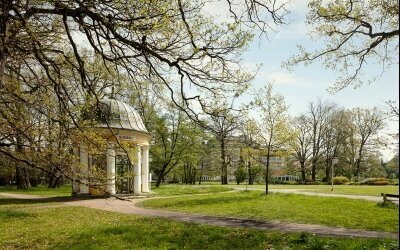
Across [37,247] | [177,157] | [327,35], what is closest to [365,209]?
[327,35]

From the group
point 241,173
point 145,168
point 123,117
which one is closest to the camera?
point 123,117

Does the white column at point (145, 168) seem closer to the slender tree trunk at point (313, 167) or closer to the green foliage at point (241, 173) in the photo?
the green foliage at point (241, 173)

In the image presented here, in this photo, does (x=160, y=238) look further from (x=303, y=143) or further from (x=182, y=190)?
(x=303, y=143)

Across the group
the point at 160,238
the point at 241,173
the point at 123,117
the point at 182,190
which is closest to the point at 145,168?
the point at 123,117

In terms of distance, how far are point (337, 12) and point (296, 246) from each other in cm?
925

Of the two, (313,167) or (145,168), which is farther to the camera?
(313,167)

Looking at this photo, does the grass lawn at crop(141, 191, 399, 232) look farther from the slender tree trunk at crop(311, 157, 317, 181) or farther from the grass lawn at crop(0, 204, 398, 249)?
the slender tree trunk at crop(311, 157, 317, 181)

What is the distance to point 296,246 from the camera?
9.72m

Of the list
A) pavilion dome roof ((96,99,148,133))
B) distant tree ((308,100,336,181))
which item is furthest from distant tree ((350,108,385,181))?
pavilion dome roof ((96,99,148,133))

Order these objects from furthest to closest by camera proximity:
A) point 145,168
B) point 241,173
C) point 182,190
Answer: point 241,173 < point 182,190 < point 145,168

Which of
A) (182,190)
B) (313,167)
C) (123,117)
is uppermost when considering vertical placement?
(123,117)

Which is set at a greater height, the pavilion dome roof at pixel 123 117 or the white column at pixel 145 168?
the pavilion dome roof at pixel 123 117

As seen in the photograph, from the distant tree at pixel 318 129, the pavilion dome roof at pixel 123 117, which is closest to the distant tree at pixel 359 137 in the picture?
the distant tree at pixel 318 129

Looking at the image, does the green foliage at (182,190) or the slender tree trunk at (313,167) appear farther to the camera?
the slender tree trunk at (313,167)
